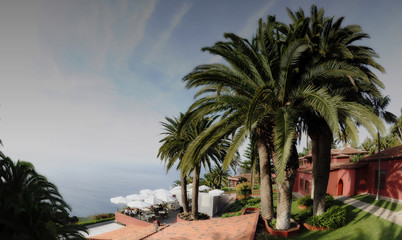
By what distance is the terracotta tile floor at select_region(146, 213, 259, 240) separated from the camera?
1134cm

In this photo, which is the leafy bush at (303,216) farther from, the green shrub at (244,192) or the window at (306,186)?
the window at (306,186)

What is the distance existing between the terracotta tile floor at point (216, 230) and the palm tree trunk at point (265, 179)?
2.39 ft

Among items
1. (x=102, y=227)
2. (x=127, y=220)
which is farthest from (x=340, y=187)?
(x=102, y=227)

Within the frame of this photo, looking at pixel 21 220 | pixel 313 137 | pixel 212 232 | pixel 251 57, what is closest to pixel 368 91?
pixel 313 137

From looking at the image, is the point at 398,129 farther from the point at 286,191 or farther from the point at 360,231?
the point at 286,191

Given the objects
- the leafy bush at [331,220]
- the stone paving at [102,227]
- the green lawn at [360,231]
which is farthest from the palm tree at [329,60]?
the stone paving at [102,227]

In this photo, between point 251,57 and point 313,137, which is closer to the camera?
point 251,57

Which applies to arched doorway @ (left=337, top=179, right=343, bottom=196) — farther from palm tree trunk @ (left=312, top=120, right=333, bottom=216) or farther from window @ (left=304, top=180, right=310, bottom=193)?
palm tree trunk @ (left=312, top=120, right=333, bottom=216)

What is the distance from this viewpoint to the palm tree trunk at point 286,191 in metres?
10.9

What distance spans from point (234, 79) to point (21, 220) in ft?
30.1

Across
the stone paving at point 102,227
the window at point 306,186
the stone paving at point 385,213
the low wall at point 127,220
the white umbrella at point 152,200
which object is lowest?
the stone paving at point 102,227

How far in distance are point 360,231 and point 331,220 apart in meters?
1.21

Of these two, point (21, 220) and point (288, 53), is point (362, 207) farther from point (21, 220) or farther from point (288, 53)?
point (21, 220)

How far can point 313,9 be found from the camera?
1290 cm
